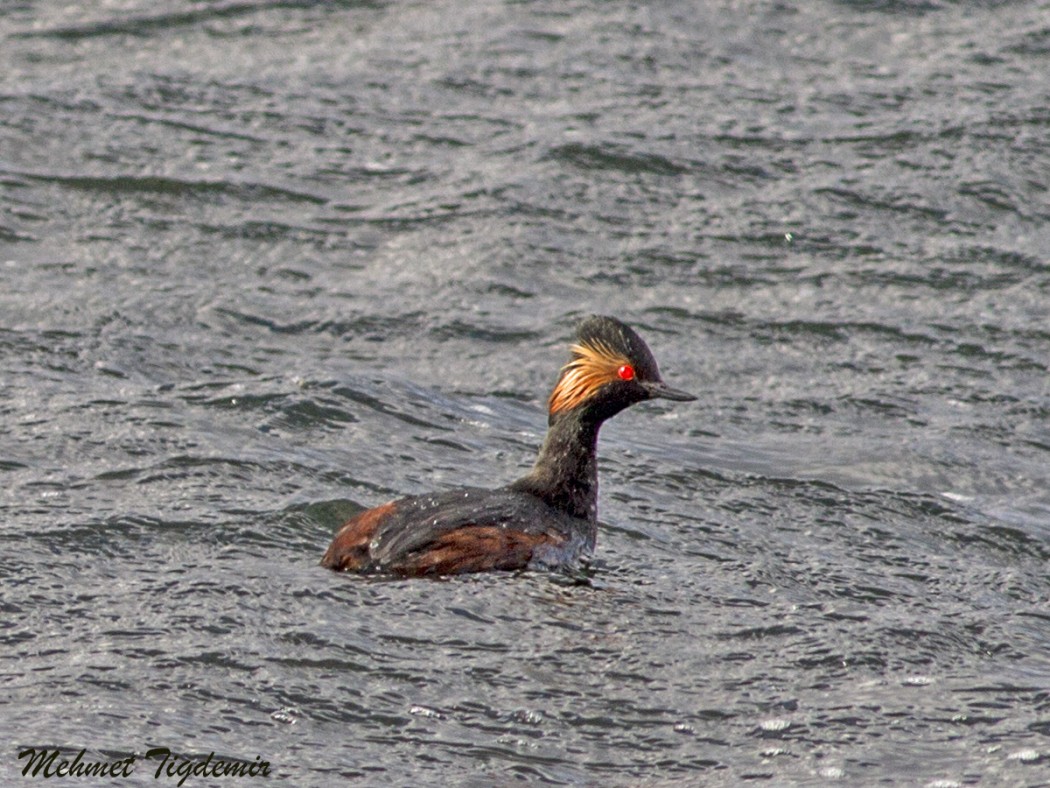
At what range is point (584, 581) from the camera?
8.61m

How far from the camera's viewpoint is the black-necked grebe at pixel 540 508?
8234 millimetres

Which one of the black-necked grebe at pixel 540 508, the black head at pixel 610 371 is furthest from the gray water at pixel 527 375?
the black head at pixel 610 371

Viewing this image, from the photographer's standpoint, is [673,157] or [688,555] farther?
[673,157]

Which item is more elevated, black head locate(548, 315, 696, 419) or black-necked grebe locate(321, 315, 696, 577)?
black head locate(548, 315, 696, 419)

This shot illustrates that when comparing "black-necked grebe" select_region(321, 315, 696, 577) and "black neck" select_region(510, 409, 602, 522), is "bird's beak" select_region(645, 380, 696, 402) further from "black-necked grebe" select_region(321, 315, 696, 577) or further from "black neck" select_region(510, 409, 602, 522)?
"black neck" select_region(510, 409, 602, 522)

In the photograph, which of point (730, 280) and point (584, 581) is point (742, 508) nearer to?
point (584, 581)

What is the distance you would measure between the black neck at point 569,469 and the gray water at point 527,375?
31cm

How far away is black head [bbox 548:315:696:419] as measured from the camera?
895 centimetres

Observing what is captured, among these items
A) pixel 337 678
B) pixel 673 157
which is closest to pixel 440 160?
pixel 673 157

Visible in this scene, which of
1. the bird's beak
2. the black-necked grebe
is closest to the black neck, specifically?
the black-necked grebe

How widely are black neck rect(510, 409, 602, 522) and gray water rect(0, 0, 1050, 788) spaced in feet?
1.00

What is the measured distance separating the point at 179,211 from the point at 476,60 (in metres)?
3.30

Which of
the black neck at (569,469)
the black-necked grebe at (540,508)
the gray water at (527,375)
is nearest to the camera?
the gray water at (527,375)

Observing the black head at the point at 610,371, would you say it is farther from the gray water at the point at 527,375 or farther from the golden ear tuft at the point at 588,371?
the gray water at the point at 527,375
